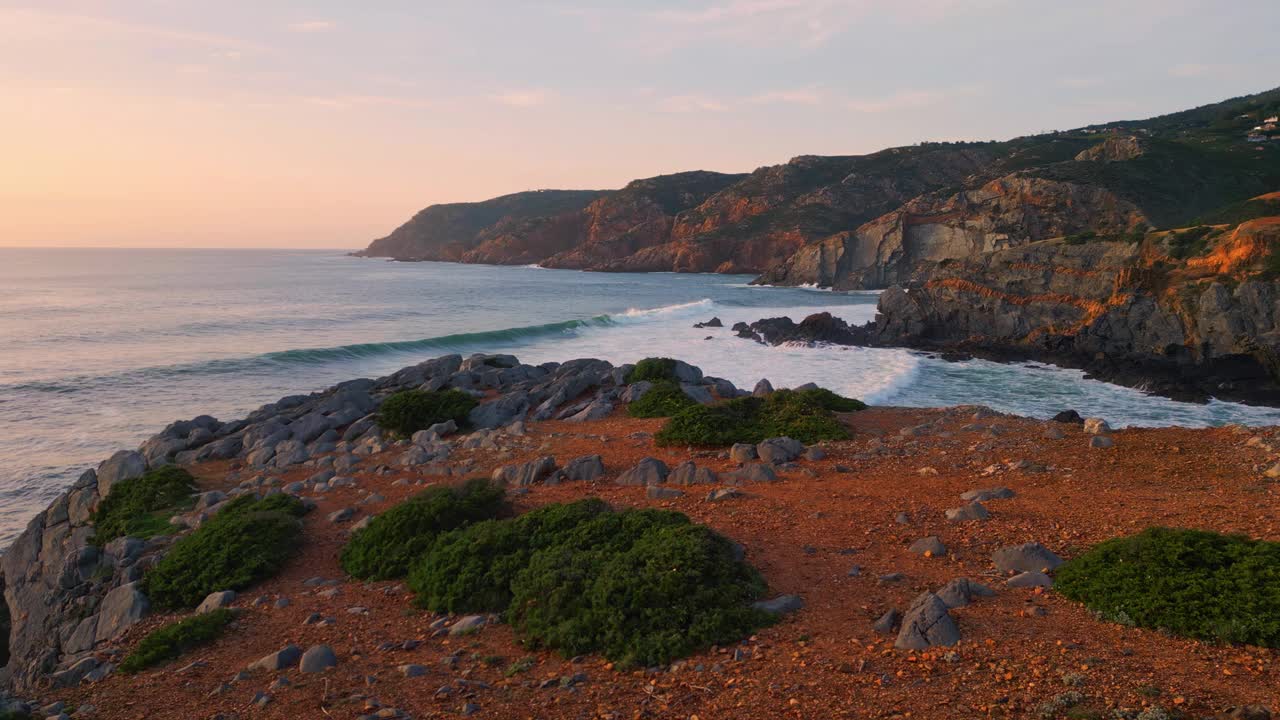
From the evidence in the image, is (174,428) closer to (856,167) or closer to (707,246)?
(707,246)

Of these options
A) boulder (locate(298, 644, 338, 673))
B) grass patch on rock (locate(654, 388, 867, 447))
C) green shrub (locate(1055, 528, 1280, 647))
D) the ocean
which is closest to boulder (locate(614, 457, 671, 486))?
grass patch on rock (locate(654, 388, 867, 447))

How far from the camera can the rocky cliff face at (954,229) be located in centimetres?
6106

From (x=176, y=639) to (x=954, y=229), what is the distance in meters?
78.4

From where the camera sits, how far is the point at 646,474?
11.3m

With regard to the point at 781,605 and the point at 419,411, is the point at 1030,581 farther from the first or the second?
the point at 419,411

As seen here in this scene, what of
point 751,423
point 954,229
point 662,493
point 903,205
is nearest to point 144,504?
point 662,493

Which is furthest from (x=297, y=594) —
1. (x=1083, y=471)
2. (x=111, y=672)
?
(x=1083, y=471)

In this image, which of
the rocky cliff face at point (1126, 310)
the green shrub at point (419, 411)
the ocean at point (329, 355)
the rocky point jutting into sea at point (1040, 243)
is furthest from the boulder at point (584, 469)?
the rocky cliff face at point (1126, 310)

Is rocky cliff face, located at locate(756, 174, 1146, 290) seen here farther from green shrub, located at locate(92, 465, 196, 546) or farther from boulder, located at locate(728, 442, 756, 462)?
green shrub, located at locate(92, 465, 196, 546)

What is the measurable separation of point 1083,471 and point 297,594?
35.7 ft

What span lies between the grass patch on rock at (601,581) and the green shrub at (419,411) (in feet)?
25.4

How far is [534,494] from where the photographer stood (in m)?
11.0

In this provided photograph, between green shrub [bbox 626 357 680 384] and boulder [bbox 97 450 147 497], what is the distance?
1077 centimetres

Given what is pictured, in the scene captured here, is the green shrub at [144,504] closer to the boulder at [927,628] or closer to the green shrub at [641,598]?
the green shrub at [641,598]
